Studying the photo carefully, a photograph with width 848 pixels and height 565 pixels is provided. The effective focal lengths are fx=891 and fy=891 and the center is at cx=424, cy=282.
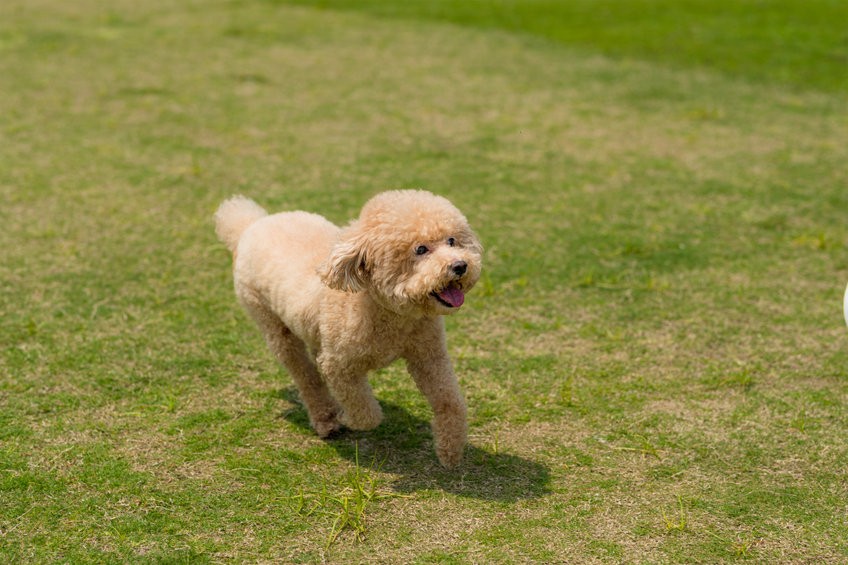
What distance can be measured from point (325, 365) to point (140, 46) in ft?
26.5

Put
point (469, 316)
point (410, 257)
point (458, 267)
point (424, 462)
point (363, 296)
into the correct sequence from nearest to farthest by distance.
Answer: point (458, 267) → point (410, 257) → point (363, 296) → point (424, 462) → point (469, 316)

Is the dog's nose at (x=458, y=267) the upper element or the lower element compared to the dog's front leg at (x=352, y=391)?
upper

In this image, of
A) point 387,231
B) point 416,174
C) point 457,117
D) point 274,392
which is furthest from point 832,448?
point 457,117

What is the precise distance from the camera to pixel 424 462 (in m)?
3.33

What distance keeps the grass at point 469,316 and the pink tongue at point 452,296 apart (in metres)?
0.70

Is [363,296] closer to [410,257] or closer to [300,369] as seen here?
[410,257]

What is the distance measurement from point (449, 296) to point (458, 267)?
0.41ft

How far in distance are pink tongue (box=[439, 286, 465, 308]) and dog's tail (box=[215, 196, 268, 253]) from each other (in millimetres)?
1192

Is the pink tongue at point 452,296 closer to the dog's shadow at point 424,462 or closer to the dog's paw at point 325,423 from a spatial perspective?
the dog's shadow at point 424,462

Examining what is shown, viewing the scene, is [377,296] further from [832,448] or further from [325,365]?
[832,448]

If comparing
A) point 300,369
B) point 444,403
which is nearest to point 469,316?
point 300,369

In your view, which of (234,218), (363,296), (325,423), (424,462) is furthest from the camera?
(234,218)

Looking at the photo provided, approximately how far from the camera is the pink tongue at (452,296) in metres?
2.91

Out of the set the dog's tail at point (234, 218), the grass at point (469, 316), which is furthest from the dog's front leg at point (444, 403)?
the dog's tail at point (234, 218)
